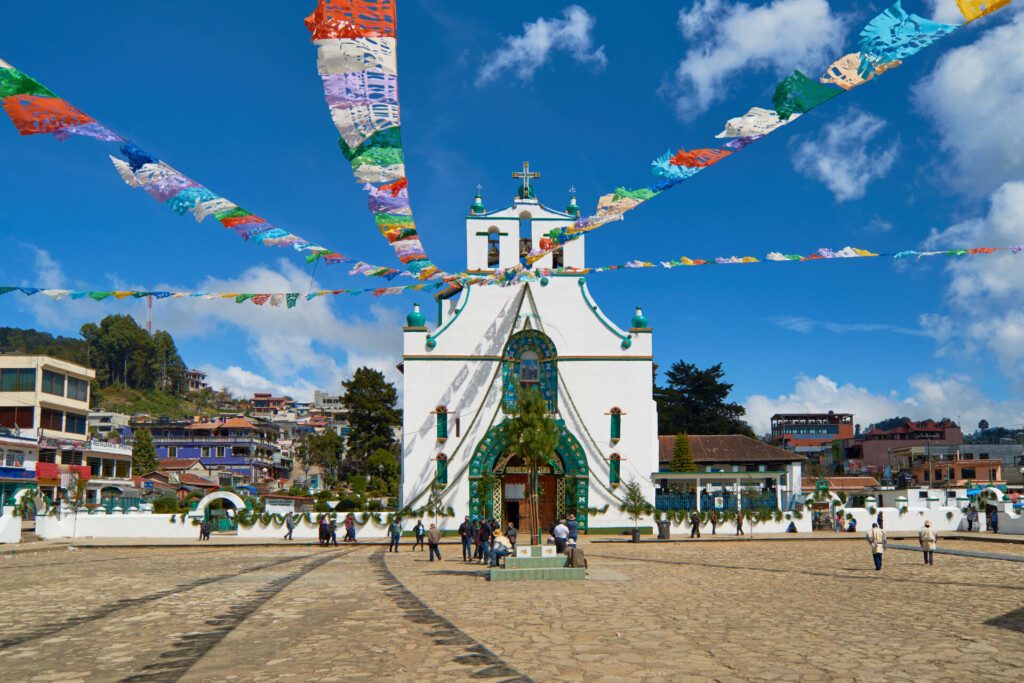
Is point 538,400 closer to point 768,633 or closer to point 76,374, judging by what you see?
point 768,633

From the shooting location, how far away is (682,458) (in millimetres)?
41875

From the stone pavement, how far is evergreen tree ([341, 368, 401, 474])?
43204 millimetres

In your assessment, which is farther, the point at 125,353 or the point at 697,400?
the point at 125,353

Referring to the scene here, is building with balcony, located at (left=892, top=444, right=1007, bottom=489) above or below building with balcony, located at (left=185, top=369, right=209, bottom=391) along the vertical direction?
below

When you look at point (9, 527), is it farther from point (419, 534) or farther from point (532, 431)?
point (532, 431)

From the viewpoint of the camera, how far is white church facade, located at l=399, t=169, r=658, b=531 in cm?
3525

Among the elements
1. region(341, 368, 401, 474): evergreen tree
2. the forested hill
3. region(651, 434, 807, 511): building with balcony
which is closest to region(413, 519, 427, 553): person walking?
region(651, 434, 807, 511): building with balcony

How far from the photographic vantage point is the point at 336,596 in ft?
53.8

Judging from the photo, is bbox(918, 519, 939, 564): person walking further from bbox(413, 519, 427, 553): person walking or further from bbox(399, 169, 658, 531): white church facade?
bbox(413, 519, 427, 553): person walking

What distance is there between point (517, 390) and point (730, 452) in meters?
14.4

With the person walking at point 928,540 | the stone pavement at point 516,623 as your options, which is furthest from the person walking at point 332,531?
the person walking at point 928,540

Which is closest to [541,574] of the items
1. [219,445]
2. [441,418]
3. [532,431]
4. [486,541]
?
[486,541]

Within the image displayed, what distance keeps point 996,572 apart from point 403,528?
69.9ft

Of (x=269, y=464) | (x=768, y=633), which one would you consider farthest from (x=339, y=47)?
(x=269, y=464)
